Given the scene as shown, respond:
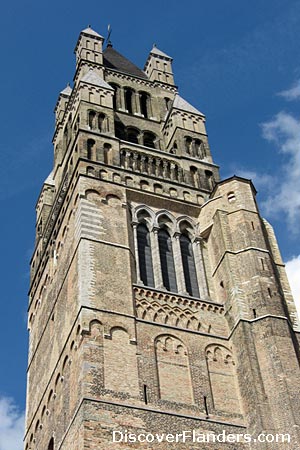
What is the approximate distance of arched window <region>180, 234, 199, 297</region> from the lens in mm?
24734

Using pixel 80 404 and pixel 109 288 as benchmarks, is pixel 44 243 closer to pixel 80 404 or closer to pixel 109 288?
pixel 109 288

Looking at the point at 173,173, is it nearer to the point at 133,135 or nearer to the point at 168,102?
the point at 133,135

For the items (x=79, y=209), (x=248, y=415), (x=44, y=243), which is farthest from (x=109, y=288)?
(x=44, y=243)

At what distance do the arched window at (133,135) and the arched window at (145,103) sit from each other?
71.6 inches

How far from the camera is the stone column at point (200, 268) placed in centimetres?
2460

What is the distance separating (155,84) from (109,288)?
53.0ft

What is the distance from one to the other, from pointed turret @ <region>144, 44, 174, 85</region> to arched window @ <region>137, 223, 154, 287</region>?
12.8 meters

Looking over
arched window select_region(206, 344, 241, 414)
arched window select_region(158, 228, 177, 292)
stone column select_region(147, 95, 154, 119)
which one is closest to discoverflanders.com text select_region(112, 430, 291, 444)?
arched window select_region(206, 344, 241, 414)

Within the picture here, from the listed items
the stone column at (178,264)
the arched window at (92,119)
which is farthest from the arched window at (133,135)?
the stone column at (178,264)

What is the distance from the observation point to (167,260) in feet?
83.3

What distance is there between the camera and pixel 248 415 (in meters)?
20.6

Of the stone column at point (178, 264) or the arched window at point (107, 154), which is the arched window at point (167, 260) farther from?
the arched window at point (107, 154)

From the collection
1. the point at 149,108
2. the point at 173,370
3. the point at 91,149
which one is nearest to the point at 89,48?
the point at 149,108

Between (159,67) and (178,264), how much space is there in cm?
1499
